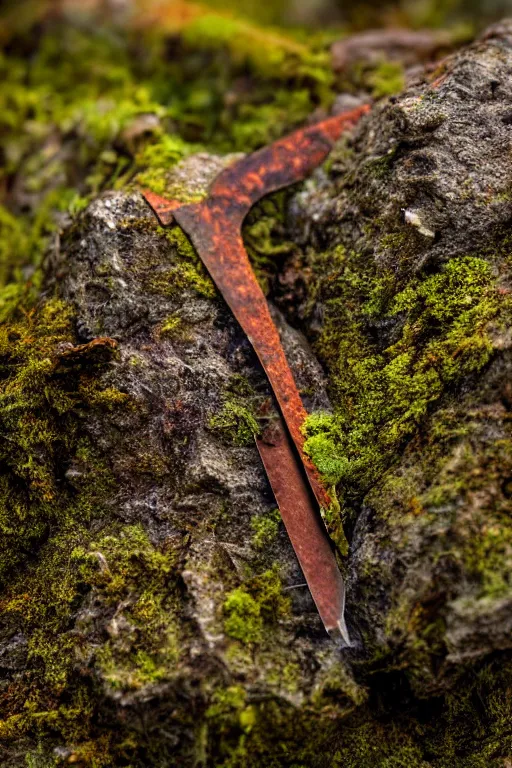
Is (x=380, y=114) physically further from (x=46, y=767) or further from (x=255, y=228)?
(x=46, y=767)

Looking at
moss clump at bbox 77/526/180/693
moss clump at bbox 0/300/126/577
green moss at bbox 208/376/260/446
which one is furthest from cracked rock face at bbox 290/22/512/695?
moss clump at bbox 0/300/126/577

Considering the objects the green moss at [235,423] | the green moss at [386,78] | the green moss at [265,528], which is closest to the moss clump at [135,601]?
the green moss at [265,528]

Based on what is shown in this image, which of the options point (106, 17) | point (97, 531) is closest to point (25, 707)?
point (97, 531)

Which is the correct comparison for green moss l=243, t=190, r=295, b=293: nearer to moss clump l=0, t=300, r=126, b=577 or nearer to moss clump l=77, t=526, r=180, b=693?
moss clump l=0, t=300, r=126, b=577

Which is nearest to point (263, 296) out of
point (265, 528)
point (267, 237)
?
point (267, 237)

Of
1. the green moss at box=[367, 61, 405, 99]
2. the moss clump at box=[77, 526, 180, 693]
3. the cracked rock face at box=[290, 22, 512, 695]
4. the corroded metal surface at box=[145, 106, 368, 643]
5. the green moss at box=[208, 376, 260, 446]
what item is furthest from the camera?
the green moss at box=[367, 61, 405, 99]

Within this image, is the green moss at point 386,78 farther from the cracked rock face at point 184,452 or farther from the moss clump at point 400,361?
the cracked rock face at point 184,452
